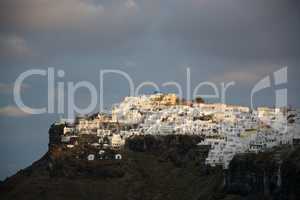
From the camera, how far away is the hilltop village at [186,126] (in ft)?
231

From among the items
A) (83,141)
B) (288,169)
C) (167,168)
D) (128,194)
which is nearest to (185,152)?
(167,168)

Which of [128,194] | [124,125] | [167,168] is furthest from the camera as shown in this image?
[124,125]

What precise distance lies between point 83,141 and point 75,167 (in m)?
12.9

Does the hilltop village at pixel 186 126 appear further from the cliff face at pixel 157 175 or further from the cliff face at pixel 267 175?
the cliff face at pixel 267 175

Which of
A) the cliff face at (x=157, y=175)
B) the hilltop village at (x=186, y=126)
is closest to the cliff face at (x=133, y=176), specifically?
the cliff face at (x=157, y=175)

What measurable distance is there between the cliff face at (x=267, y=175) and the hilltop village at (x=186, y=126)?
311 centimetres

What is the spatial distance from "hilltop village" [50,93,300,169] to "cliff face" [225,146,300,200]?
3107 millimetres

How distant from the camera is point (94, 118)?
10438cm

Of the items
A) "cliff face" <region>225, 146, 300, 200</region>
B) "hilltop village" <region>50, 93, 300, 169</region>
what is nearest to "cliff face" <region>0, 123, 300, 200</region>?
"cliff face" <region>225, 146, 300, 200</region>

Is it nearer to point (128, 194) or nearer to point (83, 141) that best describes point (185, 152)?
point (128, 194)

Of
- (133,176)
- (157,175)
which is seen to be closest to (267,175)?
(157,175)

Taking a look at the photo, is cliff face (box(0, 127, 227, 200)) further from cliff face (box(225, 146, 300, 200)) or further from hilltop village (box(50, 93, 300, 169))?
cliff face (box(225, 146, 300, 200))

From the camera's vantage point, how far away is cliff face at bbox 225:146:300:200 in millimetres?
52531

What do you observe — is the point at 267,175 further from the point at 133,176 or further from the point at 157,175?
the point at 133,176
